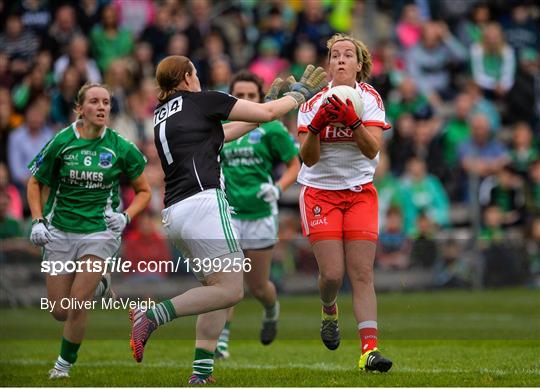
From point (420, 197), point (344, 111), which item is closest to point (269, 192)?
point (344, 111)

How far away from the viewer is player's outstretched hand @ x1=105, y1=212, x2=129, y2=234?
32.3 feet

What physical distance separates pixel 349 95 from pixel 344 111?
19cm

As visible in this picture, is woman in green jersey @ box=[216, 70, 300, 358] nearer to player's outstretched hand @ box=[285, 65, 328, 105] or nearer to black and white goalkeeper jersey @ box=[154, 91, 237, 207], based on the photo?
player's outstretched hand @ box=[285, 65, 328, 105]

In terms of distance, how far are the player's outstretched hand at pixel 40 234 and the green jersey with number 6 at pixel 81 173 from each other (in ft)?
0.83

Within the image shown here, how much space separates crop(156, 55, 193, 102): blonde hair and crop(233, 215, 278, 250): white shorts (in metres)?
3.02

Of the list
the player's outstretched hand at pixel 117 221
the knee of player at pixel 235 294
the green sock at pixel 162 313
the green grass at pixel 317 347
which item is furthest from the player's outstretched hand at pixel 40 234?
the knee of player at pixel 235 294

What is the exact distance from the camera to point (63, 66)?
18.6m

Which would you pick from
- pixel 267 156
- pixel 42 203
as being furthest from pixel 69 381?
pixel 267 156

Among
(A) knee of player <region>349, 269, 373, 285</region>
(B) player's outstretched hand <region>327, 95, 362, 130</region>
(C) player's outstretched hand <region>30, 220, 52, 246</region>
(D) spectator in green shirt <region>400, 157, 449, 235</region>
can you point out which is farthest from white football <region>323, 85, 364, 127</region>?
(D) spectator in green shirt <region>400, 157, 449, 235</region>

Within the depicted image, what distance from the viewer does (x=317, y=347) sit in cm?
1203

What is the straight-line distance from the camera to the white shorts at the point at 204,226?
859 cm

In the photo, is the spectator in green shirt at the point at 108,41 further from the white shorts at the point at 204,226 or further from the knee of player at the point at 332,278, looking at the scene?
the white shorts at the point at 204,226

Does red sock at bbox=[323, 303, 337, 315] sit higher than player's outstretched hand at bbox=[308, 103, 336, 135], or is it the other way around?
player's outstretched hand at bbox=[308, 103, 336, 135]

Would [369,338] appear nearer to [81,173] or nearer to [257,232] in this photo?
[81,173]
